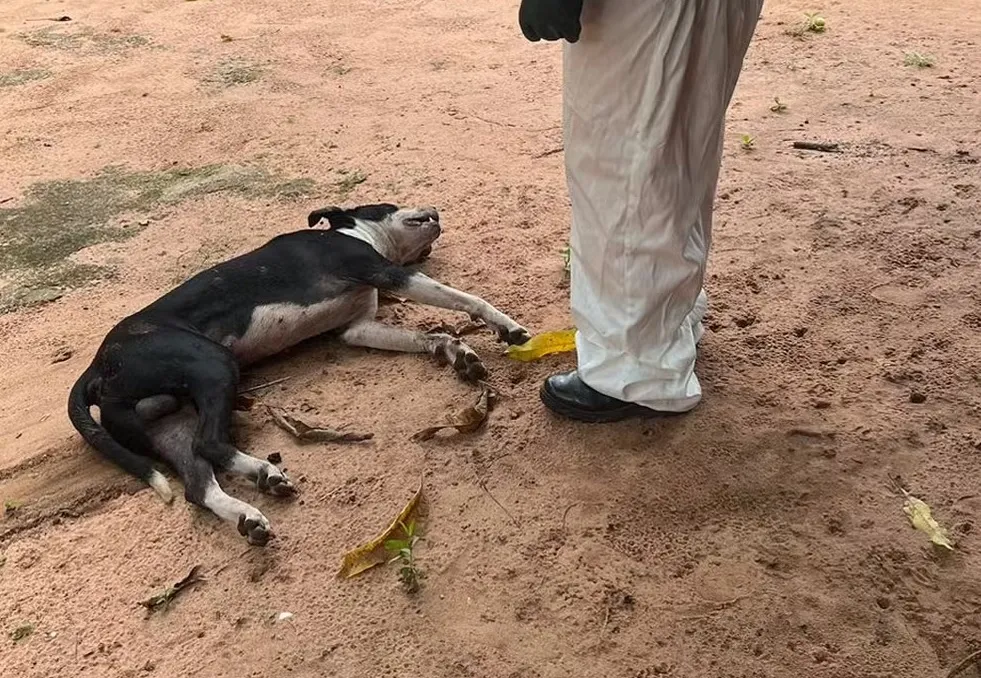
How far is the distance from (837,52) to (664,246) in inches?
156

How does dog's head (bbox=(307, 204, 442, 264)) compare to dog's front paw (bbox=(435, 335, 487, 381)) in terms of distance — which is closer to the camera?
dog's front paw (bbox=(435, 335, 487, 381))

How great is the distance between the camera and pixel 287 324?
11.5 feet

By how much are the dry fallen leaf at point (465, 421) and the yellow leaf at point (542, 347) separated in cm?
31

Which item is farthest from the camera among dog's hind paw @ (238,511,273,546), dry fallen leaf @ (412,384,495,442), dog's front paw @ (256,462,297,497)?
dry fallen leaf @ (412,384,495,442)

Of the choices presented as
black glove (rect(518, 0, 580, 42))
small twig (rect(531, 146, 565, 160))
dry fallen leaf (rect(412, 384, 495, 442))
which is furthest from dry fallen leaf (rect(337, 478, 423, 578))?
small twig (rect(531, 146, 565, 160))

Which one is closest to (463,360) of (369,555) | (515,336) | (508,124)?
(515,336)

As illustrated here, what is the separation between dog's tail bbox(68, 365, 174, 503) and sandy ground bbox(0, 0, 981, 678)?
7 cm

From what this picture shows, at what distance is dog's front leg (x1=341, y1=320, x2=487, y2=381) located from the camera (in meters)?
3.32

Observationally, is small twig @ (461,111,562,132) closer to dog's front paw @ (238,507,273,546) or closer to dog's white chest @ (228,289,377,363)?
dog's white chest @ (228,289,377,363)

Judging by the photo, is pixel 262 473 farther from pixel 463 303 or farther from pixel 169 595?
pixel 463 303

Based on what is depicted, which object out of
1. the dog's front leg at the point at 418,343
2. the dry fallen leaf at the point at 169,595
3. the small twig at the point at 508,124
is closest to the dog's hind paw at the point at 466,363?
the dog's front leg at the point at 418,343

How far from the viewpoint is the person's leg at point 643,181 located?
7.74ft

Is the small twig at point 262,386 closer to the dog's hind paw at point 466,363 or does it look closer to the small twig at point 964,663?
the dog's hind paw at point 466,363

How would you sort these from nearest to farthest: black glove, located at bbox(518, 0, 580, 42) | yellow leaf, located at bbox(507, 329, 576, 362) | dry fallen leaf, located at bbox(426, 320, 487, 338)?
black glove, located at bbox(518, 0, 580, 42), yellow leaf, located at bbox(507, 329, 576, 362), dry fallen leaf, located at bbox(426, 320, 487, 338)
